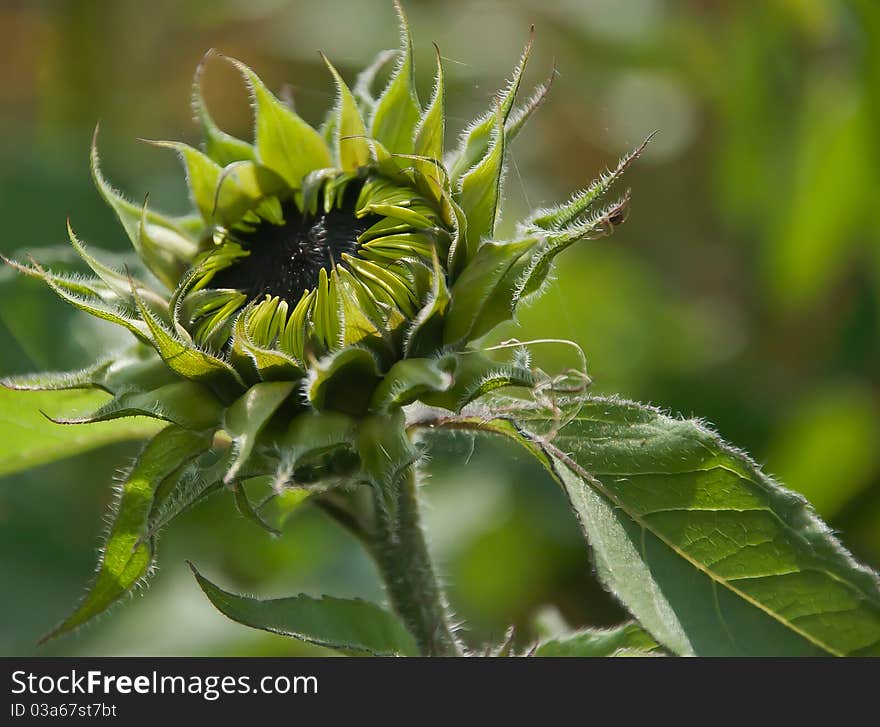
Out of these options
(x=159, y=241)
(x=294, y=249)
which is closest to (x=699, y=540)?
(x=294, y=249)

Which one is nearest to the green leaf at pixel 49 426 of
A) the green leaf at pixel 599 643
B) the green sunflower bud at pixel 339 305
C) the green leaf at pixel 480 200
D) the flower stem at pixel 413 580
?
the green sunflower bud at pixel 339 305

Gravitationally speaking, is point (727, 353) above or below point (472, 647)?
above

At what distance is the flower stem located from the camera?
6.34ft

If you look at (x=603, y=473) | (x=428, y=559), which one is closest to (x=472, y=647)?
(x=428, y=559)

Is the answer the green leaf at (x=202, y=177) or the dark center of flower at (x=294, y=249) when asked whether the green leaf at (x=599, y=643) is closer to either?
the dark center of flower at (x=294, y=249)

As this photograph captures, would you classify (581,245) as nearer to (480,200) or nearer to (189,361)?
(480,200)

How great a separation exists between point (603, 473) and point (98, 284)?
0.83 meters

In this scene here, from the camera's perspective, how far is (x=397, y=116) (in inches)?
72.4

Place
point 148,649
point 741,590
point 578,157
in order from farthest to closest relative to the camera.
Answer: point 578,157
point 148,649
point 741,590

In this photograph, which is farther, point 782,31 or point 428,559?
point 782,31

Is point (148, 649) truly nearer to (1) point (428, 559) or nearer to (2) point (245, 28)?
(1) point (428, 559)

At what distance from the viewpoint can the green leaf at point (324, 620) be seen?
63.1 inches

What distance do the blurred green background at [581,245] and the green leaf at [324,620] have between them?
4.32 ft

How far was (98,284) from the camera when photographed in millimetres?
1794
